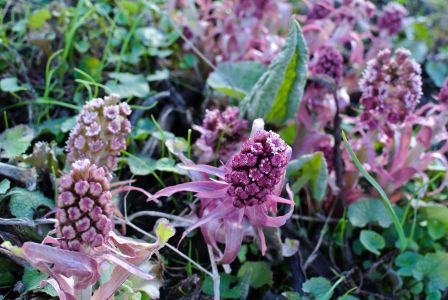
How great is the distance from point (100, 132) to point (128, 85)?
1.93 feet

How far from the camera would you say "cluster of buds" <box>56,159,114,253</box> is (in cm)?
97

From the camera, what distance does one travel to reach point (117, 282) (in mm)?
1118

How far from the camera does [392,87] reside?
5.17 ft

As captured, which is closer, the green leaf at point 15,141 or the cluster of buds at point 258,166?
the cluster of buds at point 258,166

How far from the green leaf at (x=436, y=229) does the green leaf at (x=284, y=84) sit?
0.57 m

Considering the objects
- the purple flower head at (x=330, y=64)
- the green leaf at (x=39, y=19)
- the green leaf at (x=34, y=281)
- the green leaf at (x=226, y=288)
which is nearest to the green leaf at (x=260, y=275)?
the green leaf at (x=226, y=288)

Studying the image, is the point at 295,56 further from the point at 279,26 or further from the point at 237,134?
the point at 279,26

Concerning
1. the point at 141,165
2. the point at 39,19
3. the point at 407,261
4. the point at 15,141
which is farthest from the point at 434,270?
the point at 39,19

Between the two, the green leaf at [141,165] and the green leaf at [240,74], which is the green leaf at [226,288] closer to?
the green leaf at [141,165]

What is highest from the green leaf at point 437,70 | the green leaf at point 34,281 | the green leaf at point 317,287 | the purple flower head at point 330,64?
the purple flower head at point 330,64

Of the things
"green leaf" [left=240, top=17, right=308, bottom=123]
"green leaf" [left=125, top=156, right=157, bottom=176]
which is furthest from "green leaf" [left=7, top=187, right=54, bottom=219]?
"green leaf" [left=240, top=17, right=308, bottom=123]

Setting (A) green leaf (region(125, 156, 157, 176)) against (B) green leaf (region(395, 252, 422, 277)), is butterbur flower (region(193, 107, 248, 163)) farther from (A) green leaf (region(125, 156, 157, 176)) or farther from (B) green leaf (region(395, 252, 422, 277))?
(B) green leaf (region(395, 252, 422, 277))

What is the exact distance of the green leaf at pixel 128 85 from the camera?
1.86 metres

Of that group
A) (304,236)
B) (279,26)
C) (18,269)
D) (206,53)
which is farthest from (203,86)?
(18,269)
